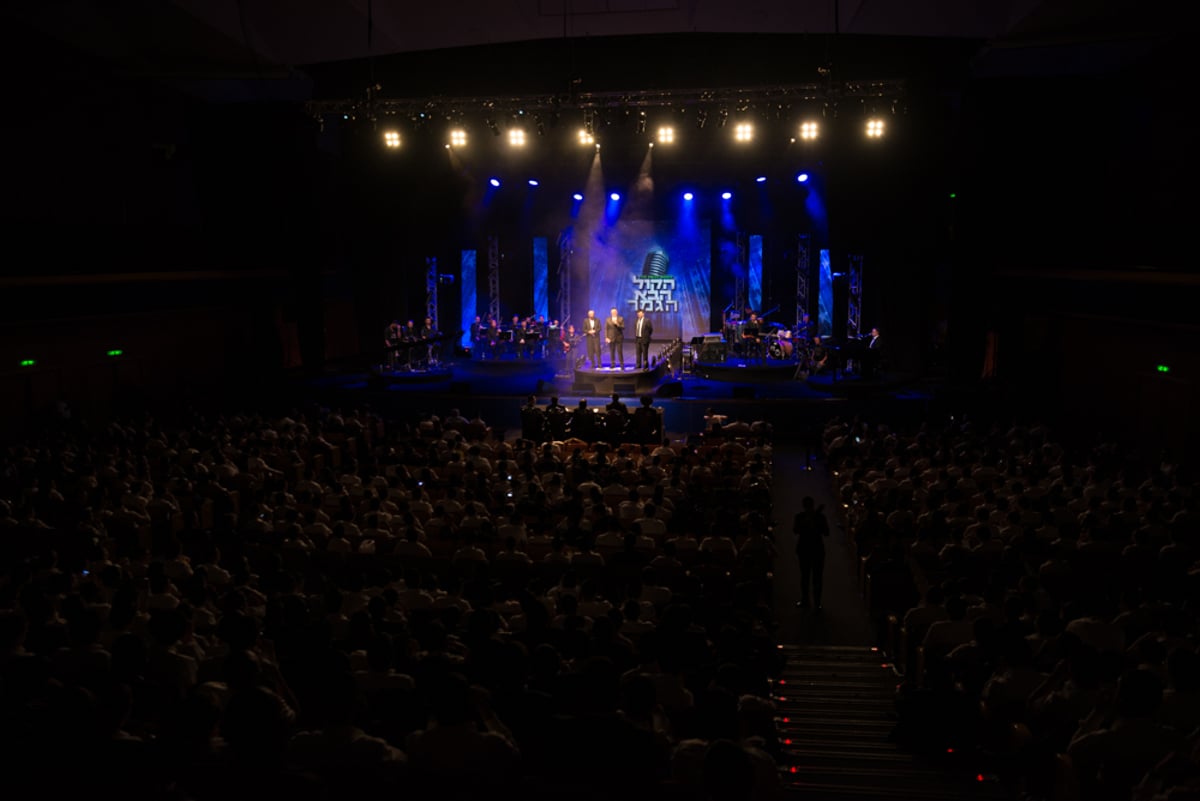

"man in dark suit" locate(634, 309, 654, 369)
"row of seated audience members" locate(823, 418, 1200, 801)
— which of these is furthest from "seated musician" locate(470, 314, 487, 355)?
"row of seated audience members" locate(823, 418, 1200, 801)

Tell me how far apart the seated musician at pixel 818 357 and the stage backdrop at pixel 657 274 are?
4.58 m

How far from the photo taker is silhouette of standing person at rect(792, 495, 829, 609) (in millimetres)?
9758

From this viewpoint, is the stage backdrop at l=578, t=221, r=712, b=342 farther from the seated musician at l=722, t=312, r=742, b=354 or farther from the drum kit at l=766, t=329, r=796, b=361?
the drum kit at l=766, t=329, r=796, b=361

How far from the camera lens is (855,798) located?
17.7 feet

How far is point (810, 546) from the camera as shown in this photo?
9758 millimetres

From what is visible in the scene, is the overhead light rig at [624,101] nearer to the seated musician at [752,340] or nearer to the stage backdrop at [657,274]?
the seated musician at [752,340]

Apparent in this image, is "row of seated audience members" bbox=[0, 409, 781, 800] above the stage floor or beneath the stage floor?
beneath

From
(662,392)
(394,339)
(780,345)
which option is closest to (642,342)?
(662,392)

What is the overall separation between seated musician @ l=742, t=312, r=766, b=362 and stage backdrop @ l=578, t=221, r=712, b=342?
3862 mm

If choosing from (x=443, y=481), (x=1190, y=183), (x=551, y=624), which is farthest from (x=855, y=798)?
(x=1190, y=183)

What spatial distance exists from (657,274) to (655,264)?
0.30m

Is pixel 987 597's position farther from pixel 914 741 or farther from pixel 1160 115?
pixel 1160 115

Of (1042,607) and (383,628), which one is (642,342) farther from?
(383,628)

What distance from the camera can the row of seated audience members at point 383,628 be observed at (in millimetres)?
3975
